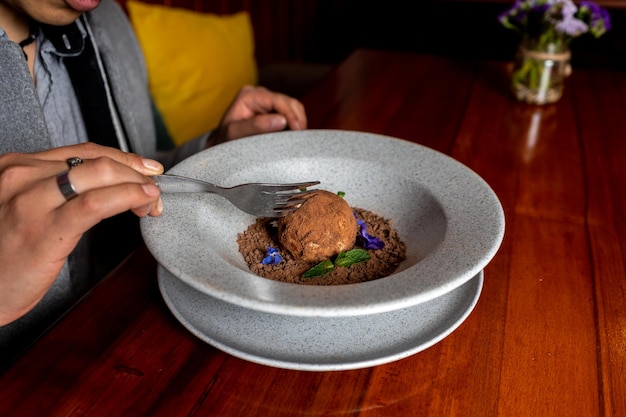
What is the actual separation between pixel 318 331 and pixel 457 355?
0.18 meters

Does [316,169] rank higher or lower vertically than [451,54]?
higher

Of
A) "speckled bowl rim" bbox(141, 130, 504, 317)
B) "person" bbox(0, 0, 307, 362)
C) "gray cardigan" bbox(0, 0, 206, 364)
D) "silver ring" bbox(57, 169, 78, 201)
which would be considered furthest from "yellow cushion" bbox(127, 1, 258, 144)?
"silver ring" bbox(57, 169, 78, 201)

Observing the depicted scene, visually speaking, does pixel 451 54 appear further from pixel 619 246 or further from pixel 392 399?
pixel 392 399

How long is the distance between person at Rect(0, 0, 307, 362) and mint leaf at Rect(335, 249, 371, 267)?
0.25 metres

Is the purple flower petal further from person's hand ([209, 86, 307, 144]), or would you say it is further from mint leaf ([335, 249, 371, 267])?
person's hand ([209, 86, 307, 144])

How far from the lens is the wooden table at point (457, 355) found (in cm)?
64

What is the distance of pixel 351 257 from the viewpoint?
2.57ft

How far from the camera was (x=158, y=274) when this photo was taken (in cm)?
80

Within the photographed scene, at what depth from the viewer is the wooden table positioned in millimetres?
637

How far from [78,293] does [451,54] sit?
10.4 feet

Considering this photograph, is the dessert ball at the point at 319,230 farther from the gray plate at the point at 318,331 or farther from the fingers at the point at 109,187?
the fingers at the point at 109,187

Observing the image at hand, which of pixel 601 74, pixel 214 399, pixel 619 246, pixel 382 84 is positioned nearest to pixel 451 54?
pixel 601 74

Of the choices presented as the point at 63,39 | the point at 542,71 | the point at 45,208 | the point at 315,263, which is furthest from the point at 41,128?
the point at 542,71

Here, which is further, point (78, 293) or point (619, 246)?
point (78, 293)
